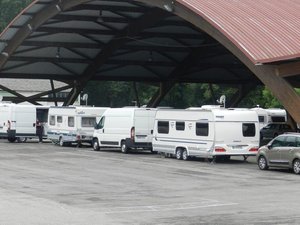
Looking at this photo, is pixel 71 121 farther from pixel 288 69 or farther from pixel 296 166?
pixel 296 166

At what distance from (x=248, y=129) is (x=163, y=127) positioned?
4572 millimetres

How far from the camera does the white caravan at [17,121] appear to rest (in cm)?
4662

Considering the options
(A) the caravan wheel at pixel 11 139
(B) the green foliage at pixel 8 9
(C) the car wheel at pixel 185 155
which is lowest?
(C) the car wheel at pixel 185 155

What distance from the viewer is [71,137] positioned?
4288 cm

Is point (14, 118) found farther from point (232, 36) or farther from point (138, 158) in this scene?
point (232, 36)

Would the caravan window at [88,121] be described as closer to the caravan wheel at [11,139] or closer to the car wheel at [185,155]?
the caravan wheel at [11,139]

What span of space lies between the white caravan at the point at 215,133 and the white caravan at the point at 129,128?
395 cm

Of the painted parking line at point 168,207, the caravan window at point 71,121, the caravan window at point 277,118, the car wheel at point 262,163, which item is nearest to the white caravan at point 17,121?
the caravan window at point 71,121

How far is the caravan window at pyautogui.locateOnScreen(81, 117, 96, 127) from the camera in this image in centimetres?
4275

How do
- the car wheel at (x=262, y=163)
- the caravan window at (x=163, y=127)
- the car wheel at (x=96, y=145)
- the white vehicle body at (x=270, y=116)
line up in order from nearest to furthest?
1. the car wheel at (x=262, y=163)
2. the caravan window at (x=163, y=127)
3. the car wheel at (x=96, y=145)
4. the white vehicle body at (x=270, y=116)

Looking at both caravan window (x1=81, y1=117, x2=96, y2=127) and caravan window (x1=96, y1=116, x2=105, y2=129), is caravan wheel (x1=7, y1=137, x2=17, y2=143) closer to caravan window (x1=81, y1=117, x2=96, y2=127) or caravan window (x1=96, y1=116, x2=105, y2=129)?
caravan window (x1=81, y1=117, x2=96, y2=127)

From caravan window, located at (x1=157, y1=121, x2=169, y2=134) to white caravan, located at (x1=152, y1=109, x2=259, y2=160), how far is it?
0.75m

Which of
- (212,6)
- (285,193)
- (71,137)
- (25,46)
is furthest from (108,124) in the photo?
(285,193)

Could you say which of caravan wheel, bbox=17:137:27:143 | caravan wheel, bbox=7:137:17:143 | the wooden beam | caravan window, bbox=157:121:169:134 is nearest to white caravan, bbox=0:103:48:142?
caravan wheel, bbox=7:137:17:143
